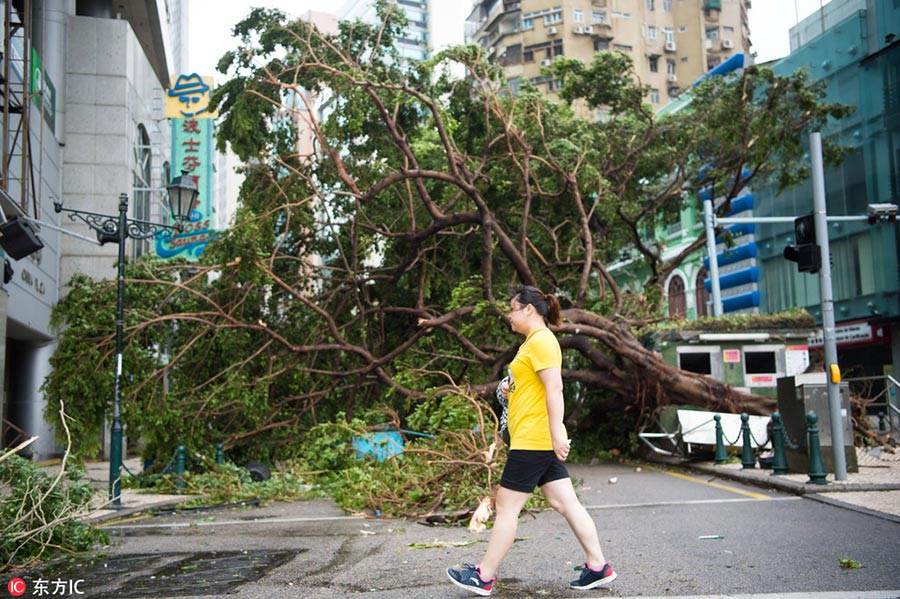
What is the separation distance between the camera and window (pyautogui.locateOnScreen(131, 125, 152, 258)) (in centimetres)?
2859

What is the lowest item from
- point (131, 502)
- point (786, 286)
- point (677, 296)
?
point (131, 502)

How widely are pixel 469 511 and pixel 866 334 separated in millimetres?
26687

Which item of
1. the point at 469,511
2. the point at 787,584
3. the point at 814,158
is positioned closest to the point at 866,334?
the point at 814,158

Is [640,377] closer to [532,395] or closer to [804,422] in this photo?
[804,422]

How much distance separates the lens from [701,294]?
42.5 m

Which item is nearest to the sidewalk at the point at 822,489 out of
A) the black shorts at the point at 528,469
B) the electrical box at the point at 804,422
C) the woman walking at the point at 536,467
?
the electrical box at the point at 804,422

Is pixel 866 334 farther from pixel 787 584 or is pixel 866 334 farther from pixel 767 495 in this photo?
pixel 787 584

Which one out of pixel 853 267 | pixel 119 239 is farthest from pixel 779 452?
pixel 853 267

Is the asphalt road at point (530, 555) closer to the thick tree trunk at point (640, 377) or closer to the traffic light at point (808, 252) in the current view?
the traffic light at point (808, 252)

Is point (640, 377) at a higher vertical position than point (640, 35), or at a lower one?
lower

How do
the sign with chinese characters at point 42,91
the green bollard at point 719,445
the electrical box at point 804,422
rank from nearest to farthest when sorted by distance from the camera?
the electrical box at point 804,422, the green bollard at point 719,445, the sign with chinese characters at point 42,91

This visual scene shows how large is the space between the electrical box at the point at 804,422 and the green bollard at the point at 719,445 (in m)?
2.00

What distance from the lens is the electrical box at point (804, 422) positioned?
1219 cm

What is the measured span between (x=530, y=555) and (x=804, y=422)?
23.1 ft
